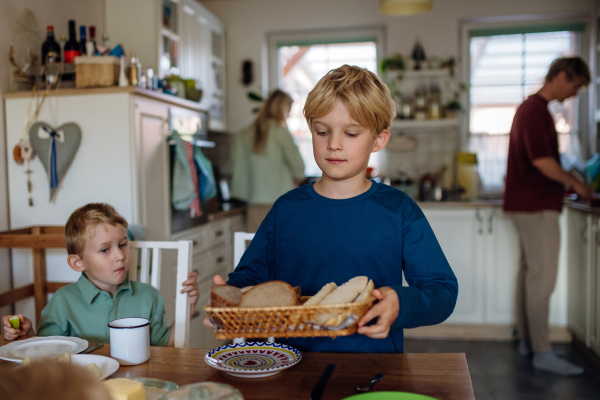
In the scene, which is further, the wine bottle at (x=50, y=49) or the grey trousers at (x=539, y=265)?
the grey trousers at (x=539, y=265)

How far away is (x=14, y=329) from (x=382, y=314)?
2.76ft

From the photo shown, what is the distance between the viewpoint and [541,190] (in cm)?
278

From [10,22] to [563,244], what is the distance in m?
3.31

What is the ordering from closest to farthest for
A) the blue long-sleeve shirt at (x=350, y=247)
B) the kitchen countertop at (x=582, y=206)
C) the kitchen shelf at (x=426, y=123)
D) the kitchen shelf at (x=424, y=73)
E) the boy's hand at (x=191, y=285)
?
the blue long-sleeve shirt at (x=350, y=247), the boy's hand at (x=191, y=285), the kitchen countertop at (x=582, y=206), the kitchen shelf at (x=426, y=123), the kitchen shelf at (x=424, y=73)

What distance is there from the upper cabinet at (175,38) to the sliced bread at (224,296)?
218cm

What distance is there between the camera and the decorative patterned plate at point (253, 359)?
87 cm

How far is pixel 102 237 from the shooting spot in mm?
1391

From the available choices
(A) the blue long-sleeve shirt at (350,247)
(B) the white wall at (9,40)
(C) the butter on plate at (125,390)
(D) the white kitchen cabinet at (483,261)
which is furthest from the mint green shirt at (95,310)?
(D) the white kitchen cabinet at (483,261)

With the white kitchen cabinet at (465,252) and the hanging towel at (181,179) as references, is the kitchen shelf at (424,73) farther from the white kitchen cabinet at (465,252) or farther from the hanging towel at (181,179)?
the hanging towel at (181,179)

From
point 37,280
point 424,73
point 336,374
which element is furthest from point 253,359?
point 424,73

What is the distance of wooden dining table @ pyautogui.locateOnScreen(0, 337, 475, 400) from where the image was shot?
82cm

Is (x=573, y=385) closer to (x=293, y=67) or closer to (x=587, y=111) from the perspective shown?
(x=587, y=111)

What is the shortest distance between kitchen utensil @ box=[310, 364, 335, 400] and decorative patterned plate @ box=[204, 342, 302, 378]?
6cm

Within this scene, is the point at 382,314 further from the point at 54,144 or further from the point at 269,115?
the point at 269,115
